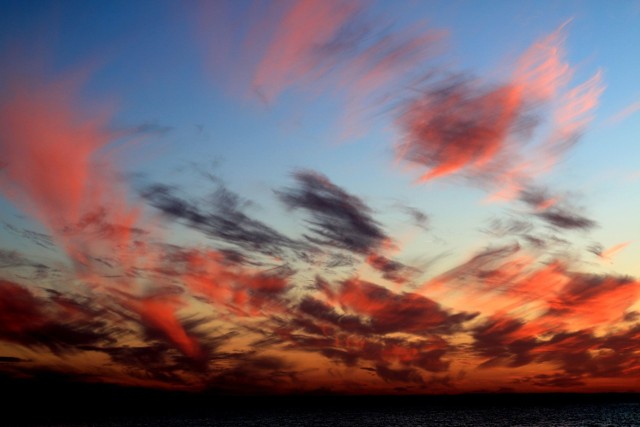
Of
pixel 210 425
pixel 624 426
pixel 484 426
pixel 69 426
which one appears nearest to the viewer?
pixel 624 426

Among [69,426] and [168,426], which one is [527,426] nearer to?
[168,426]

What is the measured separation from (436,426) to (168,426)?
85.8 m

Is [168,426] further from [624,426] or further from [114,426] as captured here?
[624,426]

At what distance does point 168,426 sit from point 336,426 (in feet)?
184

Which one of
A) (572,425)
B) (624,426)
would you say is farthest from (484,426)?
(624,426)

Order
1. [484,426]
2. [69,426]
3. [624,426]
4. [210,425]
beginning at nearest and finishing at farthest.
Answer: [624,426] < [484,426] < [69,426] < [210,425]

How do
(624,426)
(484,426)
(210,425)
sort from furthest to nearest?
1. (210,425)
2. (484,426)
3. (624,426)

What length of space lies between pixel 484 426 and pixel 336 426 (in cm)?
4347

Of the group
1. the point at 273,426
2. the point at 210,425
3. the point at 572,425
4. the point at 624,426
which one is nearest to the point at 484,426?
the point at 572,425

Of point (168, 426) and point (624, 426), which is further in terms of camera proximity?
point (168, 426)

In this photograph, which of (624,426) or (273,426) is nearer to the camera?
(624,426)

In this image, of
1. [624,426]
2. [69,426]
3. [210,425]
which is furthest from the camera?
[210,425]

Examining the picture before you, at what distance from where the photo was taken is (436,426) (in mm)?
163500

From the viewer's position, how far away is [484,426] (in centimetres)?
15825
